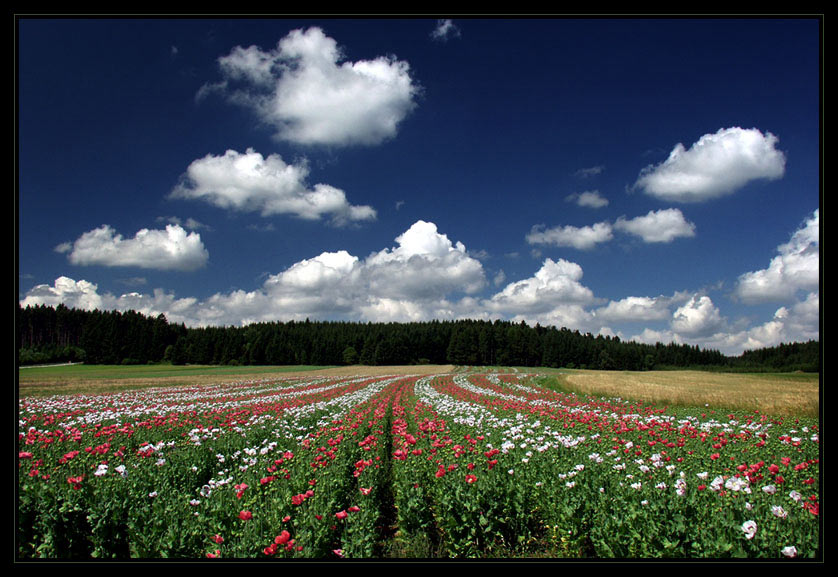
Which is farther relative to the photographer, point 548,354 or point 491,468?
point 548,354

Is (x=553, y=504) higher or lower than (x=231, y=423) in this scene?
higher

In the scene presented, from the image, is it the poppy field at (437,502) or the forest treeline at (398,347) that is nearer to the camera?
the poppy field at (437,502)

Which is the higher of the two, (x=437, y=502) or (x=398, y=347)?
(x=437, y=502)

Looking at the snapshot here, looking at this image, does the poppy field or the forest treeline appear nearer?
the poppy field

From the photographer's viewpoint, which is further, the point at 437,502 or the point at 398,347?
the point at 398,347

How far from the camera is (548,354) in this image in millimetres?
116000

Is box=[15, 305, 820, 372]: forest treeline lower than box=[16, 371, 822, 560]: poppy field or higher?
lower

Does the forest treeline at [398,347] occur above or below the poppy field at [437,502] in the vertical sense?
below
